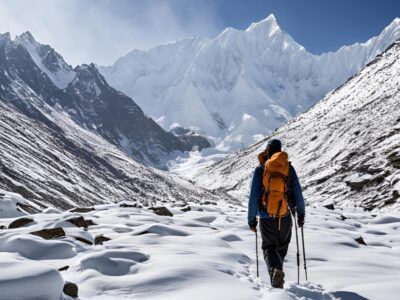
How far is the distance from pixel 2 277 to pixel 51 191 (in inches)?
2814

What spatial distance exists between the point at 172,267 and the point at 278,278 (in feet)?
5.87

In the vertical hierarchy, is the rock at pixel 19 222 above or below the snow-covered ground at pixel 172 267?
above

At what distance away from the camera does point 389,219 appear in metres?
23.2

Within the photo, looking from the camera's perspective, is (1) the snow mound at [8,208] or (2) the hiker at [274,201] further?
(1) the snow mound at [8,208]

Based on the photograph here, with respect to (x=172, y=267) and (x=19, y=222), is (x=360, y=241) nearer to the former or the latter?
(x=172, y=267)

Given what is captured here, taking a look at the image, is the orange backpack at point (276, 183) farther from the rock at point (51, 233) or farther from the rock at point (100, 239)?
the rock at point (51, 233)

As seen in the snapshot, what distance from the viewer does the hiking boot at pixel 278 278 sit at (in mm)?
7839

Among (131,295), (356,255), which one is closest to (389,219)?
(356,255)

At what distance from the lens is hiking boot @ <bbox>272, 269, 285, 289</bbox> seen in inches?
309

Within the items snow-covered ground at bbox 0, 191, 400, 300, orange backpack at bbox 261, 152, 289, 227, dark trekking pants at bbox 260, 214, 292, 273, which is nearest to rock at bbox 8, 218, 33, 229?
snow-covered ground at bbox 0, 191, 400, 300

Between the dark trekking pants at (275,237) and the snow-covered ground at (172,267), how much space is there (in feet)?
1.68

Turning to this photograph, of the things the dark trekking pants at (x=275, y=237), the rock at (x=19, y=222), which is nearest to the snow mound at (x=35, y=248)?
the dark trekking pants at (x=275, y=237)

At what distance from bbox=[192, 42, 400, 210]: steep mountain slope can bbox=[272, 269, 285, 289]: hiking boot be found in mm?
35263

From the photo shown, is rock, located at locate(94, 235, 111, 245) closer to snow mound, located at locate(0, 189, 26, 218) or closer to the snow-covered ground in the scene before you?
the snow-covered ground
